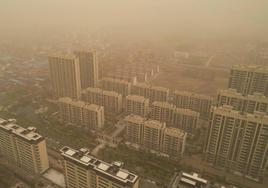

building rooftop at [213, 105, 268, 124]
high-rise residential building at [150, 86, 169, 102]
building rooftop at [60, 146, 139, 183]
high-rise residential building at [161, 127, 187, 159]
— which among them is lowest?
high-rise residential building at [161, 127, 187, 159]

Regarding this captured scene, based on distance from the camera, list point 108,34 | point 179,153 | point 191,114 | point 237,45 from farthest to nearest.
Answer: point 108,34 < point 237,45 < point 191,114 < point 179,153

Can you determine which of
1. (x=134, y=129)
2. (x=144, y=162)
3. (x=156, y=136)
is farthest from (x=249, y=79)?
(x=144, y=162)

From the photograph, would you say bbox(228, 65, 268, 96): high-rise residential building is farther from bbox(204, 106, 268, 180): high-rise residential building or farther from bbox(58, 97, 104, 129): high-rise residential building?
bbox(58, 97, 104, 129): high-rise residential building

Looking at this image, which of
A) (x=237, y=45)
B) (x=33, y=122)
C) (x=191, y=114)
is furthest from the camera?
(x=237, y=45)

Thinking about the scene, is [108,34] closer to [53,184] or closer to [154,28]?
[154,28]

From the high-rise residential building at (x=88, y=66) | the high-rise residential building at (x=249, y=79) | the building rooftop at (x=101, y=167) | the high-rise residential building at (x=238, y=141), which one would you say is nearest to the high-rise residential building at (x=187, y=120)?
the high-rise residential building at (x=238, y=141)

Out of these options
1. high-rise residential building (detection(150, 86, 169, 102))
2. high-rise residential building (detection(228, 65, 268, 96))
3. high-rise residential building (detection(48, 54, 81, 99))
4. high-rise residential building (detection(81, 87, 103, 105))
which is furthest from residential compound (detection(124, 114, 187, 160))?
high-rise residential building (detection(228, 65, 268, 96))

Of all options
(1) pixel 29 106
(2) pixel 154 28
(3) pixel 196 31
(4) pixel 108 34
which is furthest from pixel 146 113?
(2) pixel 154 28
